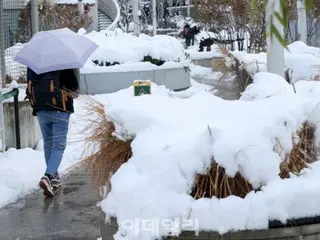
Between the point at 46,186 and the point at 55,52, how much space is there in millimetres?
1440

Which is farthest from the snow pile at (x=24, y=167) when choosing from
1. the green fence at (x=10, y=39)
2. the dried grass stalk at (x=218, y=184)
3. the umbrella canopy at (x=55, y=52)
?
the dried grass stalk at (x=218, y=184)

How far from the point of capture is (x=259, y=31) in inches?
894

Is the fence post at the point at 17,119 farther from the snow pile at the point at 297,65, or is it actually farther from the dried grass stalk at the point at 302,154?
the dried grass stalk at the point at 302,154

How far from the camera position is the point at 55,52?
24.0 feet

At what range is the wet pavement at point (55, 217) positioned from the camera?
5918 mm

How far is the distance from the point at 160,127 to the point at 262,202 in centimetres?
87

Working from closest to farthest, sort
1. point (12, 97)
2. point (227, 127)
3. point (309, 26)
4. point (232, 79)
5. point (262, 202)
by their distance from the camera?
1. point (262, 202)
2. point (227, 127)
3. point (12, 97)
4. point (232, 79)
5. point (309, 26)

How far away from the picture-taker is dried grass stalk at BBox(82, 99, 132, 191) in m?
4.54

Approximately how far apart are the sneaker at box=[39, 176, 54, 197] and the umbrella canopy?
3.71ft

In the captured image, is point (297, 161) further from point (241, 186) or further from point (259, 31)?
point (259, 31)

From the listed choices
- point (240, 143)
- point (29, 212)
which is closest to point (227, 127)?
point (240, 143)

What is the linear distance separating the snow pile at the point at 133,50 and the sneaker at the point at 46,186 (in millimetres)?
7871

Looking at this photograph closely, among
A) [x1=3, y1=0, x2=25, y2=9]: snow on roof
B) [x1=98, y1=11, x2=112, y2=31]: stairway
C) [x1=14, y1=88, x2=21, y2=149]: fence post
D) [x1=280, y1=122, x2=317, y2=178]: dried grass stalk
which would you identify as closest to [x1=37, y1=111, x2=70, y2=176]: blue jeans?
[x1=14, y1=88, x2=21, y2=149]: fence post

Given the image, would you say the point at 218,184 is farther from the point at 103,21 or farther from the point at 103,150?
the point at 103,21
